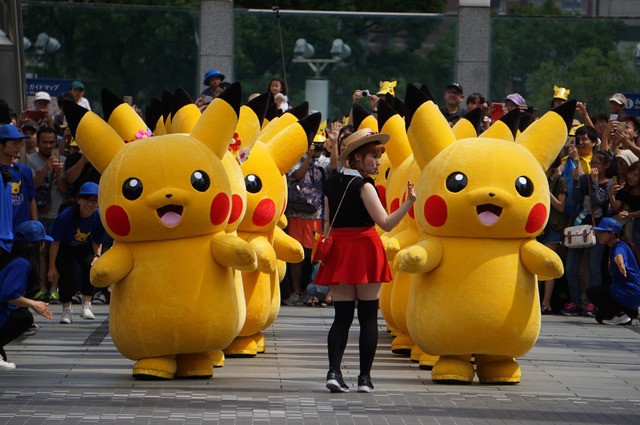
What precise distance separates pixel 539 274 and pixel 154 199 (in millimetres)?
3022

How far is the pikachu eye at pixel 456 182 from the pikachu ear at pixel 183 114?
92.4 inches

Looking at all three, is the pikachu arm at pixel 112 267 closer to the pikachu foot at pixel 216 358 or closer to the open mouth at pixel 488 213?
the pikachu foot at pixel 216 358

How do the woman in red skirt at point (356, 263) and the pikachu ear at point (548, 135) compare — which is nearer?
the woman in red skirt at point (356, 263)

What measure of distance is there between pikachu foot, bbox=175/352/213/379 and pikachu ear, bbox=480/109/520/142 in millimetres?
3108

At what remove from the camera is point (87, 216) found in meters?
12.8

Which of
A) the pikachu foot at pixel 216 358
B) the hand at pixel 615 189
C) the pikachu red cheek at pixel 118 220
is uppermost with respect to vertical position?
the pikachu red cheek at pixel 118 220

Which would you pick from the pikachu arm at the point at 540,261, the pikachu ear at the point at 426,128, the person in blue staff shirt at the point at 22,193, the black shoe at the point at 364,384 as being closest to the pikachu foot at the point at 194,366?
the black shoe at the point at 364,384

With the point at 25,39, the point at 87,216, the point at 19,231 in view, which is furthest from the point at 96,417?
the point at 25,39

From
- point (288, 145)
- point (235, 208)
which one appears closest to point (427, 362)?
point (235, 208)

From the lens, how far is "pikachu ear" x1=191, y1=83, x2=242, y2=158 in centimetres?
871

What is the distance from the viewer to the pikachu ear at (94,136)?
8.86 meters

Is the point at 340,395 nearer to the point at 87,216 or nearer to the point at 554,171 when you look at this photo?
the point at 87,216

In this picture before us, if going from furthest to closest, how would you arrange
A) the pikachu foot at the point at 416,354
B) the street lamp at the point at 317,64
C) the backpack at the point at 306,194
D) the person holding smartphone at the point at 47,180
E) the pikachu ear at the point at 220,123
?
the street lamp at the point at 317,64 → the backpack at the point at 306,194 → the person holding smartphone at the point at 47,180 → the pikachu foot at the point at 416,354 → the pikachu ear at the point at 220,123

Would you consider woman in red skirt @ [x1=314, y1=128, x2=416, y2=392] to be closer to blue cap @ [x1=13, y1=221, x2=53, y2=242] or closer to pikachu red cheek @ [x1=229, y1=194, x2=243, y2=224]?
pikachu red cheek @ [x1=229, y1=194, x2=243, y2=224]
